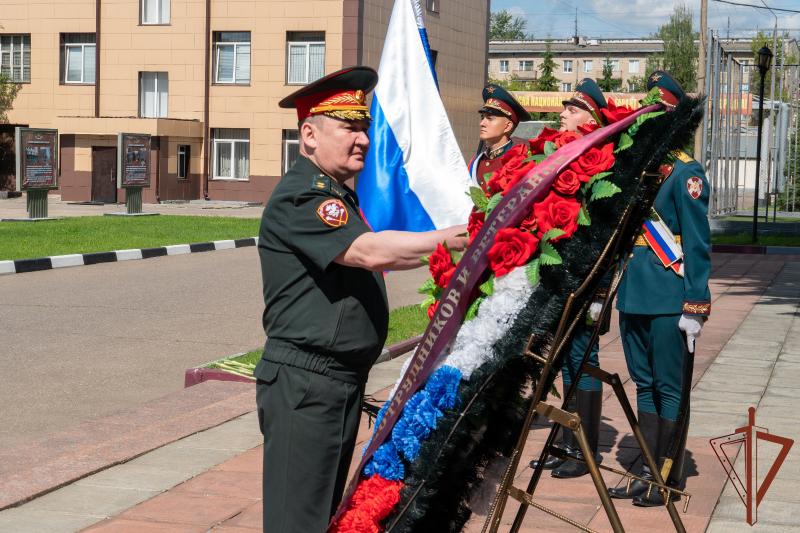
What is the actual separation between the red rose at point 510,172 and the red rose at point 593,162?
0.12m

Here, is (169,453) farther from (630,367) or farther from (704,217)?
(704,217)

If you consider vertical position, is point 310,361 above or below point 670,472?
above

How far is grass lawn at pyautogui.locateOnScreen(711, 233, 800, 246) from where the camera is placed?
23.7 meters

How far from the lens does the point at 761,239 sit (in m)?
25.0

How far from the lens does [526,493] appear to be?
10.2ft

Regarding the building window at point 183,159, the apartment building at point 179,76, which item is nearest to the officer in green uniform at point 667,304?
the apartment building at point 179,76

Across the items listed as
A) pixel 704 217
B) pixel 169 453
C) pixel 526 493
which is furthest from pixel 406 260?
pixel 169 453

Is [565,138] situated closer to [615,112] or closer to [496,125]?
[615,112]

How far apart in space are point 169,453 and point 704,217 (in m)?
3.15

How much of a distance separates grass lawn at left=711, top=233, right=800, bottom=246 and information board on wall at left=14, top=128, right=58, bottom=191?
563 inches

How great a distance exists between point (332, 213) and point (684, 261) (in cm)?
255

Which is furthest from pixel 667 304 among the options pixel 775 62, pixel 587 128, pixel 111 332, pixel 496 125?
pixel 775 62

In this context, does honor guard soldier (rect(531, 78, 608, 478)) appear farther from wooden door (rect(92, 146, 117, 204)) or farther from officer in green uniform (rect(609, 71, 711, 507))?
wooden door (rect(92, 146, 117, 204))

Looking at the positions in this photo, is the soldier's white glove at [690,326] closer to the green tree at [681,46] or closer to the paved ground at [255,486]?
the paved ground at [255,486]
